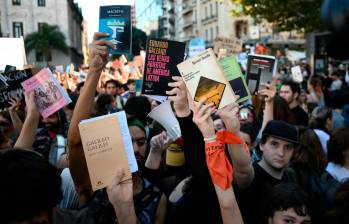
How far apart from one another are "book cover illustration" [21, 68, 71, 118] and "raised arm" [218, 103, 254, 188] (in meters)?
1.28

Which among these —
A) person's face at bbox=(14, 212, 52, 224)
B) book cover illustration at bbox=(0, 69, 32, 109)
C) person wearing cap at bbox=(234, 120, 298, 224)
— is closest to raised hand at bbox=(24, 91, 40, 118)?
book cover illustration at bbox=(0, 69, 32, 109)

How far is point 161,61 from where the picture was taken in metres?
3.00

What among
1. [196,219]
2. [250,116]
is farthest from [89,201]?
[250,116]

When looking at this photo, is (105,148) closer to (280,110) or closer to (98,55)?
(98,55)

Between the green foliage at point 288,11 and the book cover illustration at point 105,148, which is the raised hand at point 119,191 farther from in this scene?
the green foliage at point 288,11

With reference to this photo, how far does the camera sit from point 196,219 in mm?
2557

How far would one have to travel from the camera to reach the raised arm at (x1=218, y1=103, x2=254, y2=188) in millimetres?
2367

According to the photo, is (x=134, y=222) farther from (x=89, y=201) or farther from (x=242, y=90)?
(x=242, y=90)

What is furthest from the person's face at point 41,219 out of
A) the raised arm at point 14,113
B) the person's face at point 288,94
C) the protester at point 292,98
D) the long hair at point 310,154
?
the person's face at point 288,94

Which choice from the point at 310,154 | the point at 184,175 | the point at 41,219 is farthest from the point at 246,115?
the point at 41,219

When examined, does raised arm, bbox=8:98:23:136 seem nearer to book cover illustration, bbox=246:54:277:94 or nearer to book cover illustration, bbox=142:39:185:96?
book cover illustration, bbox=142:39:185:96

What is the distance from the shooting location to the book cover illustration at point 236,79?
2854 mm

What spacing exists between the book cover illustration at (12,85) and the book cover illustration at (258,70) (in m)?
1.91

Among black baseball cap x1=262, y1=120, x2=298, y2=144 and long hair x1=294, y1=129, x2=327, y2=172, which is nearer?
black baseball cap x1=262, y1=120, x2=298, y2=144
